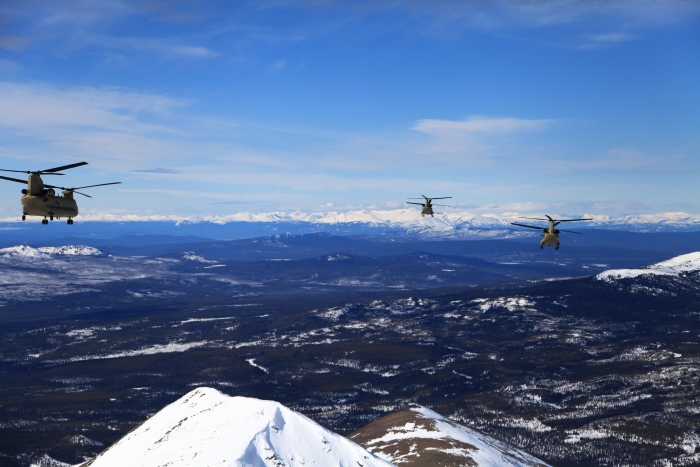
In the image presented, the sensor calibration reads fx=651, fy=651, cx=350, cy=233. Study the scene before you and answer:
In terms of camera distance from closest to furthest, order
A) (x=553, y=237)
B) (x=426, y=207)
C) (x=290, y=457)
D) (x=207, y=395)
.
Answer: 1. (x=553, y=237)
2. (x=426, y=207)
3. (x=290, y=457)
4. (x=207, y=395)

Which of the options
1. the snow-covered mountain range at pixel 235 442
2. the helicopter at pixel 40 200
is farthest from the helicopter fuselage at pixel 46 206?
the snow-covered mountain range at pixel 235 442

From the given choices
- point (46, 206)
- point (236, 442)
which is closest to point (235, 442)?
point (236, 442)

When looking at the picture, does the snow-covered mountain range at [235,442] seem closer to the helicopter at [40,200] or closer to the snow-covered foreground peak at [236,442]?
the snow-covered foreground peak at [236,442]

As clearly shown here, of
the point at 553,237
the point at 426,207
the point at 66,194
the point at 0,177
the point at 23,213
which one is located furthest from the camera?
the point at 426,207

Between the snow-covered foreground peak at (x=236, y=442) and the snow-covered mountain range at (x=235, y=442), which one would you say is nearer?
the snow-covered foreground peak at (x=236, y=442)

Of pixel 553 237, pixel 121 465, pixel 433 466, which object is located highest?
pixel 553 237

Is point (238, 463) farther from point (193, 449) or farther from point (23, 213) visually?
point (23, 213)

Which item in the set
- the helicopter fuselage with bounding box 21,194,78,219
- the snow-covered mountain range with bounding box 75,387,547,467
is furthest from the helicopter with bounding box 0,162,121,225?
the snow-covered mountain range with bounding box 75,387,547,467

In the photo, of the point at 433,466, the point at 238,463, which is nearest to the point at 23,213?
the point at 238,463
